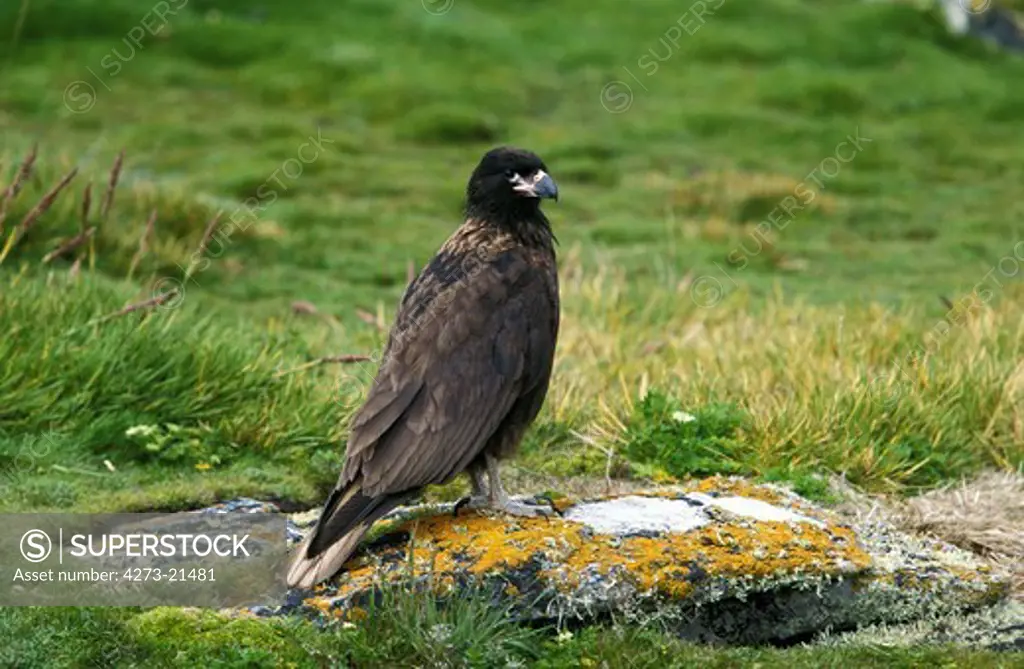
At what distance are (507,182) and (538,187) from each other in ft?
0.59

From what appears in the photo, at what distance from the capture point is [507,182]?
22.1ft

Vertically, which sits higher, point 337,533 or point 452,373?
point 452,373

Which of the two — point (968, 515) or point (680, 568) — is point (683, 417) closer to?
point (968, 515)

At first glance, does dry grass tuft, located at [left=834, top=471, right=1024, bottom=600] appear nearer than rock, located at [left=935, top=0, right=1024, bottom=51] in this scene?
Yes

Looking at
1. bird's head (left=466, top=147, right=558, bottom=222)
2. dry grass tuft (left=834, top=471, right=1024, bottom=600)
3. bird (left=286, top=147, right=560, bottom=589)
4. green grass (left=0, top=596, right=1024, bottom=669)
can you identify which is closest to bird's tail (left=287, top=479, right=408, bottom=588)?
bird (left=286, top=147, right=560, bottom=589)

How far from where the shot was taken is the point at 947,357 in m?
9.70

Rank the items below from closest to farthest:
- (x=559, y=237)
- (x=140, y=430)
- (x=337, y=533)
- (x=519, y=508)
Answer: (x=337, y=533), (x=519, y=508), (x=140, y=430), (x=559, y=237)

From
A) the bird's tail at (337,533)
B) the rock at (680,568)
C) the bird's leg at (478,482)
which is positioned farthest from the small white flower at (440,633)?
the bird's leg at (478,482)

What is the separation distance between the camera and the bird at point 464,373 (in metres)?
6.09

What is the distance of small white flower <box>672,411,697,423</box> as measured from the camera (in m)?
8.09

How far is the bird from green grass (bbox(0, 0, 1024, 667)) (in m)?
0.55

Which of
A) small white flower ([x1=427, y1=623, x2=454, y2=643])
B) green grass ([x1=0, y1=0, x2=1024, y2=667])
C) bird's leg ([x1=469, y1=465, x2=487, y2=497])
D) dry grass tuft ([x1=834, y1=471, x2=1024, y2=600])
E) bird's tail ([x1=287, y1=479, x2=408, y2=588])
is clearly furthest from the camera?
green grass ([x1=0, y1=0, x2=1024, y2=667])

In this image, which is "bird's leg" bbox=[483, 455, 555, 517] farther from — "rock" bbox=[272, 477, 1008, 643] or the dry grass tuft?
the dry grass tuft

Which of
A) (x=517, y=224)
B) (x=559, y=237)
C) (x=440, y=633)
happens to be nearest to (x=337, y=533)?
(x=440, y=633)
